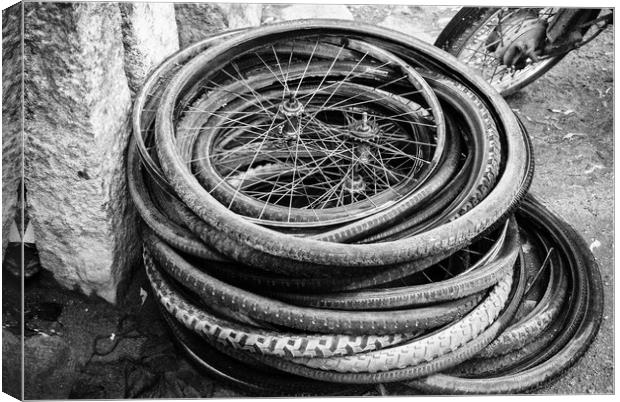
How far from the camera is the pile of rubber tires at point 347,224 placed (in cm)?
200

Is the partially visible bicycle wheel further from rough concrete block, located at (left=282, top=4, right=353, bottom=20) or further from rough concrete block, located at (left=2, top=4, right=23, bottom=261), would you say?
rough concrete block, located at (left=2, top=4, right=23, bottom=261)

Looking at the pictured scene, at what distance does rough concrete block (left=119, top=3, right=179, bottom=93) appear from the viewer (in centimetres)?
244

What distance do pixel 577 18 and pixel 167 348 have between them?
7.93ft

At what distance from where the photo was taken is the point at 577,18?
309 cm

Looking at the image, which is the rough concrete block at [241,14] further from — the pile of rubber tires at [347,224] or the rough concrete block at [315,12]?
the pile of rubber tires at [347,224]

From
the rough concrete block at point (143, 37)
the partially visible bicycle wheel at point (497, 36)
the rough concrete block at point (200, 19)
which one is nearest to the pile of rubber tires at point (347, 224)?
the rough concrete block at point (143, 37)

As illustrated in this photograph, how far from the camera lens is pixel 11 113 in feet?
6.77

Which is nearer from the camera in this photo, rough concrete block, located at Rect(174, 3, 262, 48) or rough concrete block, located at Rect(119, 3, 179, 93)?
rough concrete block, located at Rect(119, 3, 179, 93)

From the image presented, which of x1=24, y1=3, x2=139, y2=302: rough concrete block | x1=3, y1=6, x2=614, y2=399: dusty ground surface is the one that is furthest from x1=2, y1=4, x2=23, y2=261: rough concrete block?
x1=3, y1=6, x2=614, y2=399: dusty ground surface

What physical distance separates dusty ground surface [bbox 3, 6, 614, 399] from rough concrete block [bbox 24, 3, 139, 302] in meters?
0.14

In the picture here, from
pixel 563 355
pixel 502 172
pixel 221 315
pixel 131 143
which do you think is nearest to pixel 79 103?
pixel 131 143

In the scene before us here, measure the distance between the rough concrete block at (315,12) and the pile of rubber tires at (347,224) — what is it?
1.09m

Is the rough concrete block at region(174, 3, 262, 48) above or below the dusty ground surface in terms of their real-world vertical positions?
above

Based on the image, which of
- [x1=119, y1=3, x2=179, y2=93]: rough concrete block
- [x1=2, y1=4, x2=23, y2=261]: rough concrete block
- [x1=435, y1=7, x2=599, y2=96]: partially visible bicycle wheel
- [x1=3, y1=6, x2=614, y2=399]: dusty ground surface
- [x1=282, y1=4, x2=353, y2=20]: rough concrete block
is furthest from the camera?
[x1=282, y1=4, x2=353, y2=20]: rough concrete block
